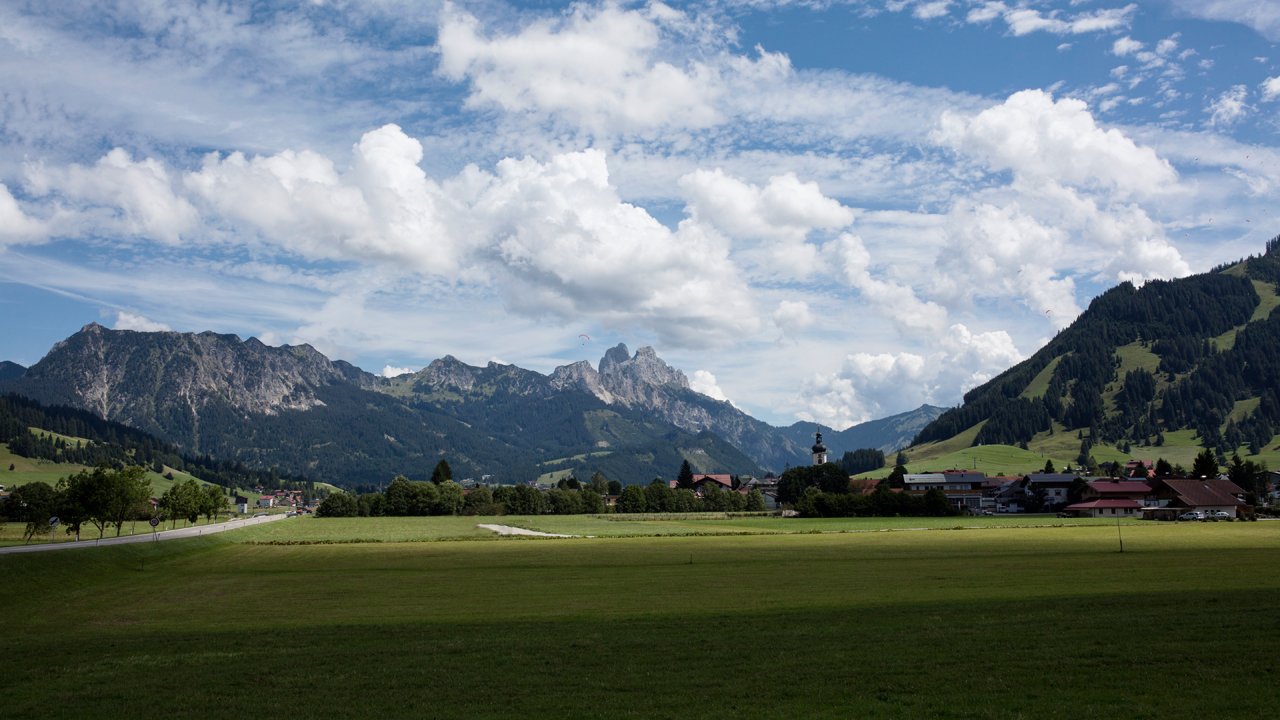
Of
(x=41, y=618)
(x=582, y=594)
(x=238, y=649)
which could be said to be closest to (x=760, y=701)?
(x=238, y=649)

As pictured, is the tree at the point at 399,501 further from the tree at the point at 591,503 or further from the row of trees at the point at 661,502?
the row of trees at the point at 661,502

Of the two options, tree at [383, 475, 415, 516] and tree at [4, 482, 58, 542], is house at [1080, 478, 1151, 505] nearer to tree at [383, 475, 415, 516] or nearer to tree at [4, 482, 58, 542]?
tree at [383, 475, 415, 516]

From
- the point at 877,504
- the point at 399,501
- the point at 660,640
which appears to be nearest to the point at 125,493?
the point at 660,640

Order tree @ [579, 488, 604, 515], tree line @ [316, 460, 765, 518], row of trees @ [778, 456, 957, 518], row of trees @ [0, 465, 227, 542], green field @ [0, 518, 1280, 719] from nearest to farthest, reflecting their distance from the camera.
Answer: green field @ [0, 518, 1280, 719] < row of trees @ [0, 465, 227, 542] < row of trees @ [778, 456, 957, 518] < tree line @ [316, 460, 765, 518] < tree @ [579, 488, 604, 515]

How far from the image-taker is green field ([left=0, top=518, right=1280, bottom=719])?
19062 millimetres

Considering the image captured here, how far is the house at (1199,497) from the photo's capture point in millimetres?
140375

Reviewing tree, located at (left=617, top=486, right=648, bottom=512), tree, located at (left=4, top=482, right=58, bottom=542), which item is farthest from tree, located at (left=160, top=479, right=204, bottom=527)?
tree, located at (left=617, top=486, right=648, bottom=512)

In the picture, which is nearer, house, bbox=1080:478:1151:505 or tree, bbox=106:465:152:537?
tree, bbox=106:465:152:537

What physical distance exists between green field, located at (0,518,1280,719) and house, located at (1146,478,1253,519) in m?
101

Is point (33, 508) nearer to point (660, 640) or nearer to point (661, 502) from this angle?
point (660, 640)

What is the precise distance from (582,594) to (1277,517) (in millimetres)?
141855

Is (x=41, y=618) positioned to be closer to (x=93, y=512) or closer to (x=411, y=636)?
(x=411, y=636)

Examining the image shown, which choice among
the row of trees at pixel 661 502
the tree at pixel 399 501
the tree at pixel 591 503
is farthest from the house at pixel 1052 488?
the tree at pixel 399 501

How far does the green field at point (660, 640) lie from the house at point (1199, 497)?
100801 millimetres
